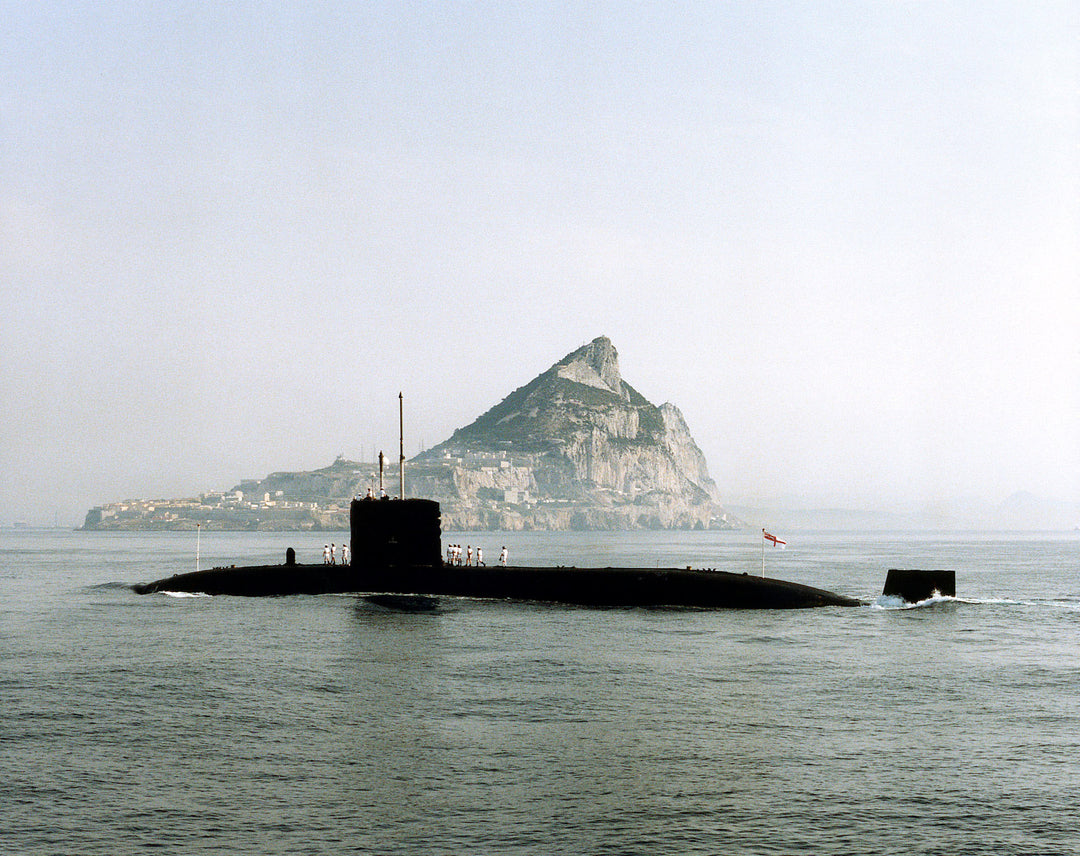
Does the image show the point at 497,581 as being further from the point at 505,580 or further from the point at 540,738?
the point at 540,738

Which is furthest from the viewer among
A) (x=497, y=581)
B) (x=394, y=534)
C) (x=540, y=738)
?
(x=497, y=581)

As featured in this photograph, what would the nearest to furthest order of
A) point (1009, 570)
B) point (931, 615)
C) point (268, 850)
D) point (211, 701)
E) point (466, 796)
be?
point (268, 850), point (466, 796), point (211, 701), point (931, 615), point (1009, 570)

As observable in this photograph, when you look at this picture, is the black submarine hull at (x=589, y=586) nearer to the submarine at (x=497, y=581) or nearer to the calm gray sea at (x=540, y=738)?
the submarine at (x=497, y=581)

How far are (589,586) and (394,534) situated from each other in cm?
877

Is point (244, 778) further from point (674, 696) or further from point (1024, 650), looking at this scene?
point (1024, 650)

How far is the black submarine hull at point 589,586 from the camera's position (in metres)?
45.2

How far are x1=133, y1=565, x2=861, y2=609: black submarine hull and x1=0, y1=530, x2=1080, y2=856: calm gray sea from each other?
4730 millimetres

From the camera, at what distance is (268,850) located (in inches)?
587

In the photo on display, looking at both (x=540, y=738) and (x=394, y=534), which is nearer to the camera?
(x=540, y=738)

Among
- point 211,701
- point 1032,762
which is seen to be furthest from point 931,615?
point 211,701

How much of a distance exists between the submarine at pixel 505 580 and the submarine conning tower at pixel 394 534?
0.04m

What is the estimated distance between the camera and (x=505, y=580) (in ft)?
159

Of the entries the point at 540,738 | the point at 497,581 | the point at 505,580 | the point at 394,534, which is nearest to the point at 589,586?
the point at 505,580

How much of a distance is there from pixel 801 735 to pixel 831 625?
1885 cm
